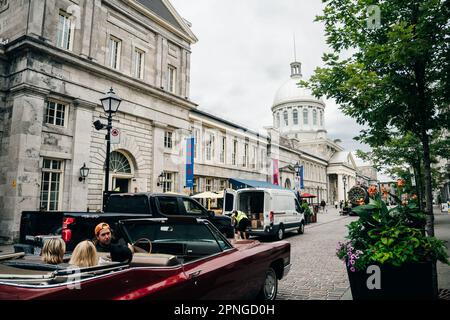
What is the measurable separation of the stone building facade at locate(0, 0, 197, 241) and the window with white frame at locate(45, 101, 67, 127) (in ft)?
0.16

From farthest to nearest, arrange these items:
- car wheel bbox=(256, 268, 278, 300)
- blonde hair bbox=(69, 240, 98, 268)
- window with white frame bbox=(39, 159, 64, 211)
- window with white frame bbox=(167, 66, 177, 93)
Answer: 1. window with white frame bbox=(167, 66, 177, 93)
2. window with white frame bbox=(39, 159, 64, 211)
3. car wheel bbox=(256, 268, 278, 300)
4. blonde hair bbox=(69, 240, 98, 268)

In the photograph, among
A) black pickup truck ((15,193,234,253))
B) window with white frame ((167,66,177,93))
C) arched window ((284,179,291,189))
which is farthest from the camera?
arched window ((284,179,291,189))

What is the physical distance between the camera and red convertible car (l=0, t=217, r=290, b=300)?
2.33 meters

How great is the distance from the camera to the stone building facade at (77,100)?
13664 mm

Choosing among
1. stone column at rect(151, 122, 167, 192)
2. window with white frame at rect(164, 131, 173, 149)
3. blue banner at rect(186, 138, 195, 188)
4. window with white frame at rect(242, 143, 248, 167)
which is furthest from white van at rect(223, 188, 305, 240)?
window with white frame at rect(242, 143, 248, 167)

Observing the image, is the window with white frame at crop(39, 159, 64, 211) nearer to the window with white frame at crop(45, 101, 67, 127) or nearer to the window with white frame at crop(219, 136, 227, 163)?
the window with white frame at crop(45, 101, 67, 127)

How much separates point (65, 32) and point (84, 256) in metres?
16.5

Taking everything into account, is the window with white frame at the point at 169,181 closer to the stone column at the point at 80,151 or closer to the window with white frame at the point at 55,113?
the stone column at the point at 80,151

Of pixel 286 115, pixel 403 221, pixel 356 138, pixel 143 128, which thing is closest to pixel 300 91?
pixel 286 115

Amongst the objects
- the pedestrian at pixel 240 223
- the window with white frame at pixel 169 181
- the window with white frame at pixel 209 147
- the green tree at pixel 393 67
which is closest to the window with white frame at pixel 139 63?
the window with white frame at pixel 169 181

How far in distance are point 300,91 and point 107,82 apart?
7179 cm

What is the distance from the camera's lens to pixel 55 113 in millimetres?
14977

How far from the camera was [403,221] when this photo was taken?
4.62 metres

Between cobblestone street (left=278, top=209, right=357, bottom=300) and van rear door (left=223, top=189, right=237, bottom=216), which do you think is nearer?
cobblestone street (left=278, top=209, right=357, bottom=300)
